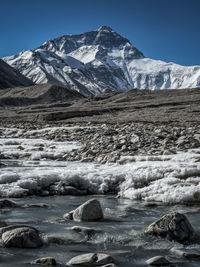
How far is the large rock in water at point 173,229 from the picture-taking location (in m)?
5.69

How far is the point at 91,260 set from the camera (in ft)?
15.5

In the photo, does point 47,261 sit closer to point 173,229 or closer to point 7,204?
point 173,229

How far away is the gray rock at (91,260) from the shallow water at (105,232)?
0.12m

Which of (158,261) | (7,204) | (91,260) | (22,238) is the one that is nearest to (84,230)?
(22,238)

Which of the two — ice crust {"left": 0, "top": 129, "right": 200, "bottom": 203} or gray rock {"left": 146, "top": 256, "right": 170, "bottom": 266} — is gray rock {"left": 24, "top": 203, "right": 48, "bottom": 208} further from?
gray rock {"left": 146, "top": 256, "right": 170, "bottom": 266}

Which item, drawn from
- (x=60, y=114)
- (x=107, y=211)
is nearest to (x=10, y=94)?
(x=60, y=114)

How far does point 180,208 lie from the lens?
7.98 metres

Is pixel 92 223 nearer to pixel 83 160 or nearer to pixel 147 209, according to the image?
pixel 147 209

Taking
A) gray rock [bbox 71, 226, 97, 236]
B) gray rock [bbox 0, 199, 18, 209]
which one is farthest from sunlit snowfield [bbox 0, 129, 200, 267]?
gray rock [bbox 0, 199, 18, 209]

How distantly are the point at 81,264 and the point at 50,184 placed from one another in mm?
5883

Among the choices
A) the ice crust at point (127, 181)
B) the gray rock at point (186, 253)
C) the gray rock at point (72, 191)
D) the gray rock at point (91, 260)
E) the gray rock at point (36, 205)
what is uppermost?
the ice crust at point (127, 181)

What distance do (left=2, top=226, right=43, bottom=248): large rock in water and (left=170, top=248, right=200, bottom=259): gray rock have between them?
1.90 m

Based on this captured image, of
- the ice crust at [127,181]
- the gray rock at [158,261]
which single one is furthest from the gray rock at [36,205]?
the gray rock at [158,261]

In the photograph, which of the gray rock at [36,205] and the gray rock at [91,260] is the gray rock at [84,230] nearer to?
the gray rock at [91,260]
